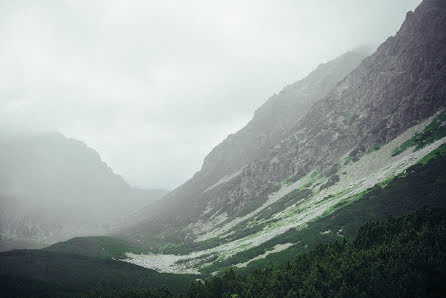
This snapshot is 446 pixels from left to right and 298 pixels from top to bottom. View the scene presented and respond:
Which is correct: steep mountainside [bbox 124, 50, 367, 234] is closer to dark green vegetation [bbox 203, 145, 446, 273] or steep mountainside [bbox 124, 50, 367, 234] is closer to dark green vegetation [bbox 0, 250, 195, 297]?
dark green vegetation [bbox 0, 250, 195, 297]

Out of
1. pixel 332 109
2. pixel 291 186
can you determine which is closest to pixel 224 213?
pixel 291 186

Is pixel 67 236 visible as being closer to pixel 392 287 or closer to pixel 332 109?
pixel 332 109

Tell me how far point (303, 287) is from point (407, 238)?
8352 millimetres

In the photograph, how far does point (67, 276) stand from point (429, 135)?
246ft

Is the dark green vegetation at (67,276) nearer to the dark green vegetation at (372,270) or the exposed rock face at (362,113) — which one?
the dark green vegetation at (372,270)

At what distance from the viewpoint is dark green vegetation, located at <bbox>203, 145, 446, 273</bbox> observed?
2909 cm

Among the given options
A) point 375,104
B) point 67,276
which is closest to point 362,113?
point 375,104

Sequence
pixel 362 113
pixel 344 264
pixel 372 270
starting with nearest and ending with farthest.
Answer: pixel 372 270 → pixel 344 264 → pixel 362 113

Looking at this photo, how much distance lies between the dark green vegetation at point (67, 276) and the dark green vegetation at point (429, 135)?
5378cm

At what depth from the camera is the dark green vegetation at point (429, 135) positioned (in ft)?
152

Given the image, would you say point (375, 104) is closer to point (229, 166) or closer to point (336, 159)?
point (336, 159)

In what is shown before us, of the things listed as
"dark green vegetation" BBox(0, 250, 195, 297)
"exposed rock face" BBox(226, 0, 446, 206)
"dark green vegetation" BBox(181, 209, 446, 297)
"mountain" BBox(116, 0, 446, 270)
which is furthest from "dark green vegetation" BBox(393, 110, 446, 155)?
"dark green vegetation" BBox(0, 250, 195, 297)

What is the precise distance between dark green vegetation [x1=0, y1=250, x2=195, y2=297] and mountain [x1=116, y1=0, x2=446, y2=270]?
501 inches

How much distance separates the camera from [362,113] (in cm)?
8862
